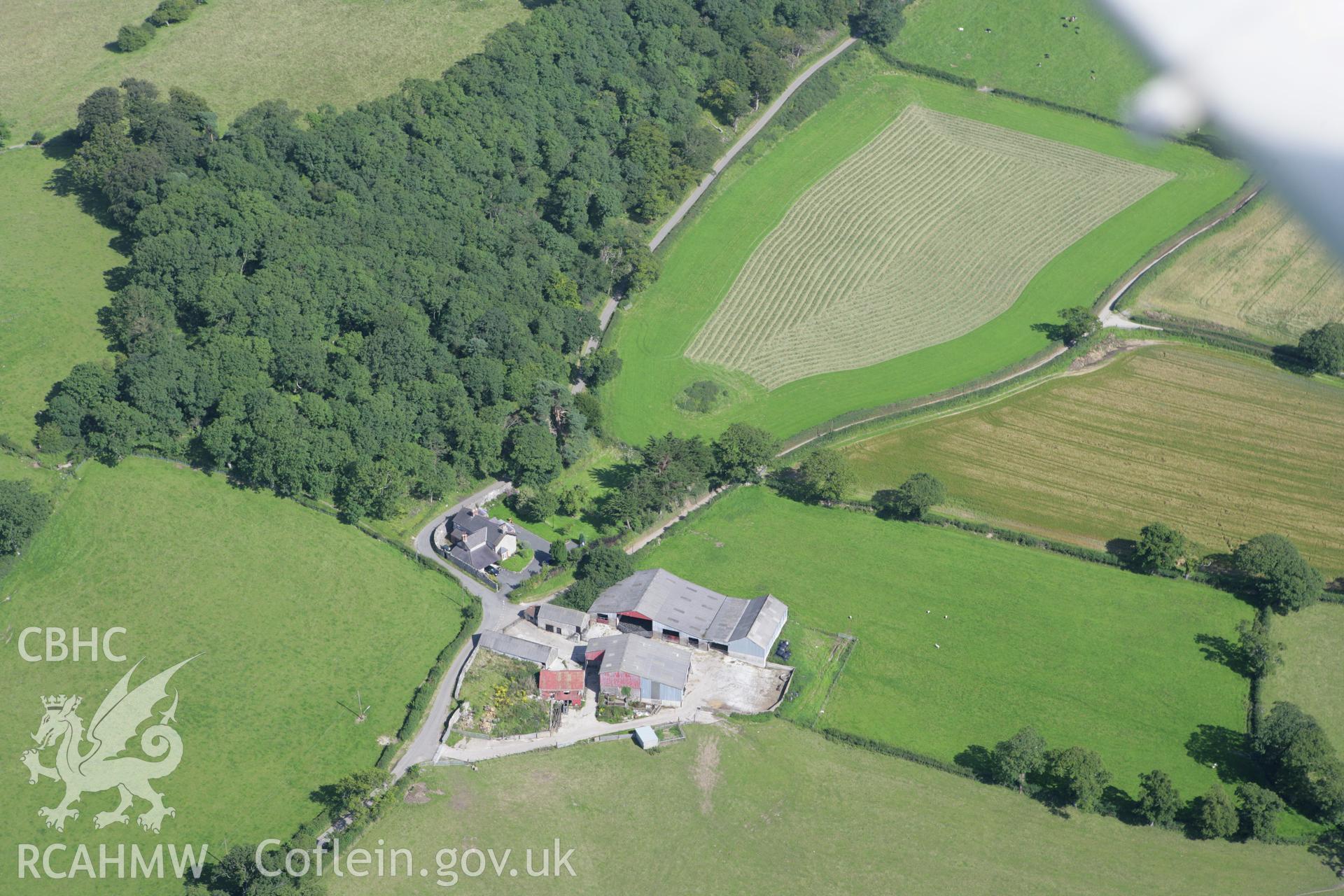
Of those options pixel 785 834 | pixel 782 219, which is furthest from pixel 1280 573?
pixel 782 219

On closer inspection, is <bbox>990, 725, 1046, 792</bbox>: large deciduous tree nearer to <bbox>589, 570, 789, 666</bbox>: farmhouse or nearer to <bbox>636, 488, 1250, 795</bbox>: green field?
<bbox>636, 488, 1250, 795</bbox>: green field

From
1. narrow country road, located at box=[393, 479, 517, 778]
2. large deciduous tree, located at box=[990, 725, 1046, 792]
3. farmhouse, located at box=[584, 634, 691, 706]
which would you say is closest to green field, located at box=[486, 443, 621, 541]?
narrow country road, located at box=[393, 479, 517, 778]

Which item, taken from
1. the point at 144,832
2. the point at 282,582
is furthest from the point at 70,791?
the point at 282,582

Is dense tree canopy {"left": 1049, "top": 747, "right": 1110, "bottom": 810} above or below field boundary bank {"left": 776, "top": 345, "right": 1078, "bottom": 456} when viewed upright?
below

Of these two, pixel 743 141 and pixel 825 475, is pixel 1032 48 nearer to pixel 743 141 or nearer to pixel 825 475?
pixel 743 141

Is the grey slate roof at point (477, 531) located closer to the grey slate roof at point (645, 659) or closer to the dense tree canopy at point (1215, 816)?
the grey slate roof at point (645, 659)

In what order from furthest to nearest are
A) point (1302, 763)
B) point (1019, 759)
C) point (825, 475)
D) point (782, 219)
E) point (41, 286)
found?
point (782, 219) < point (41, 286) < point (825, 475) < point (1019, 759) < point (1302, 763)

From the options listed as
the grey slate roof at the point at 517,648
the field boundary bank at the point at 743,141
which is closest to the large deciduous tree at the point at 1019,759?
the grey slate roof at the point at 517,648
